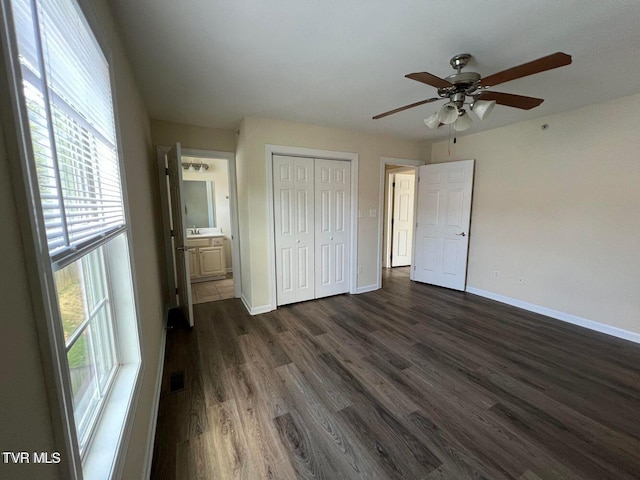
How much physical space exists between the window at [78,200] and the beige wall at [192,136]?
2292 millimetres

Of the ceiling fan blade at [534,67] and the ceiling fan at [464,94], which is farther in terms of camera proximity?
the ceiling fan at [464,94]

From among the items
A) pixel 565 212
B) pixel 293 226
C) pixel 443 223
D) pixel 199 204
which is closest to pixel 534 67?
pixel 565 212

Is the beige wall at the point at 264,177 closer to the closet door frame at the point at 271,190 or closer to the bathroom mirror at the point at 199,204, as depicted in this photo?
the closet door frame at the point at 271,190

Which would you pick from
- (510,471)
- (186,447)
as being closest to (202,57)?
(186,447)

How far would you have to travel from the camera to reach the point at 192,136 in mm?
3457

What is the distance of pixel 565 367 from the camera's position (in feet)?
7.47

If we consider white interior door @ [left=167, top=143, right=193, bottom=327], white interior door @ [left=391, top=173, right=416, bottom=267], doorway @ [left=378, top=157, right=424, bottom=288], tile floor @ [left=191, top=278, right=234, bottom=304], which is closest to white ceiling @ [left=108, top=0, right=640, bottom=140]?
white interior door @ [left=167, top=143, right=193, bottom=327]

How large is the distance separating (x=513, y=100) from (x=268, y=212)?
2.60 metres

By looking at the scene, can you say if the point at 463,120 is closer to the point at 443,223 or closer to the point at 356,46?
the point at 356,46

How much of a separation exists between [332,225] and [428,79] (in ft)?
7.72

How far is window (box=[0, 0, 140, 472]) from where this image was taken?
0.60m

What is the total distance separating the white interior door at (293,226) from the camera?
11.3 feet

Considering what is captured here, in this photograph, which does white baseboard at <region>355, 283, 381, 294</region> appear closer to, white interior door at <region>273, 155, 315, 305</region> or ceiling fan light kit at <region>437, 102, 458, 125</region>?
white interior door at <region>273, 155, 315, 305</region>

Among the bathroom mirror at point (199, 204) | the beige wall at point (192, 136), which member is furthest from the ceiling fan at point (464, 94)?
the bathroom mirror at point (199, 204)
